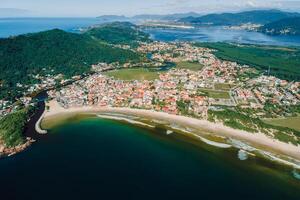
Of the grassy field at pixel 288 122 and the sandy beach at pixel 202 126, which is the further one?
the grassy field at pixel 288 122

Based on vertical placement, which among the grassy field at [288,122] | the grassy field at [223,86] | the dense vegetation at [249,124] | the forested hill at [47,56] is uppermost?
→ the forested hill at [47,56]

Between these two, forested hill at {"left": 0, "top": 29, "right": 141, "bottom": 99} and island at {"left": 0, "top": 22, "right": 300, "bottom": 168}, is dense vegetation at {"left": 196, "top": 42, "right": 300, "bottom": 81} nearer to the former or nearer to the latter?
island at {"left": 0, "top": 22, "right": 300, "bottom": 168}

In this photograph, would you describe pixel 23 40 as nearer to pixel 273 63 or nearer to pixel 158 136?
pixel 158 136

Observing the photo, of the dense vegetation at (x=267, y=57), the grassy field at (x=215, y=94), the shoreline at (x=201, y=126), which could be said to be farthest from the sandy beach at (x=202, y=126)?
the dense vegetation at (x=267, y=57)

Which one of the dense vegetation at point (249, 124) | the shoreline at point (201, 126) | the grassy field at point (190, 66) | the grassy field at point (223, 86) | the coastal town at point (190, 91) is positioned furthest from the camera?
the grassy field at point (190, 66)

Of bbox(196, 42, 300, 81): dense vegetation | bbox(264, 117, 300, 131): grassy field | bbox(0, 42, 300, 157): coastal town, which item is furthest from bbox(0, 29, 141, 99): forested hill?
bbox(264, 117, 300, 131): grassy field

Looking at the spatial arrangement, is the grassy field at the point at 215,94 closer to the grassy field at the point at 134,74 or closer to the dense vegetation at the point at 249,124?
the dense vegetation at the point at 249,124

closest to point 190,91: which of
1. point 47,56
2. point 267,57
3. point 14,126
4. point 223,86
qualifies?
point 223,86
